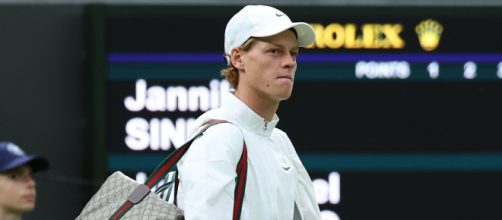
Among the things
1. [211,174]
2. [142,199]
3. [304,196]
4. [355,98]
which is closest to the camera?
[211,174]

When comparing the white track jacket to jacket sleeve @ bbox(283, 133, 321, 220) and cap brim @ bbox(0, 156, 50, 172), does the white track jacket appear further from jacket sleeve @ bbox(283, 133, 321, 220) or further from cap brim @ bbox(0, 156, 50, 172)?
cap brim @ bbox(0, 156, 50, 172)

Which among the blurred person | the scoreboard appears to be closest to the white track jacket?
the blurred person

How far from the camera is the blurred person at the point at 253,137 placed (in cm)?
441

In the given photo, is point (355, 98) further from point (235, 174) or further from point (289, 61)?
point (235, 174)

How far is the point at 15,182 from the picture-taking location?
5.30 m

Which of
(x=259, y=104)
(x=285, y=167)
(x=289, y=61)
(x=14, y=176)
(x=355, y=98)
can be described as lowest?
(x=355, y=98)

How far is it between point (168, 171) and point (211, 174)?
9.5 inches

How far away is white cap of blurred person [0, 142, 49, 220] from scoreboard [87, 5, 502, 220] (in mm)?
2647

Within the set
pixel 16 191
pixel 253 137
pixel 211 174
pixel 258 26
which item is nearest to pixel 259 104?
pixel 253 137

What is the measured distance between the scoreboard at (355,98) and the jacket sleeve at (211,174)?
138 inches

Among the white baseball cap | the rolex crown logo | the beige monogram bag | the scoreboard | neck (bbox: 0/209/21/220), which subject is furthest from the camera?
the rolex crown logo

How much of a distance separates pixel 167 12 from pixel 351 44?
2.86 ft

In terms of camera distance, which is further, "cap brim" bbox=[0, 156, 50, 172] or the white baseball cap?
"cap brim" bbox=[0, 156, 50, 172]

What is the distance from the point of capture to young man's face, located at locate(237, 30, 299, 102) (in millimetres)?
4605
